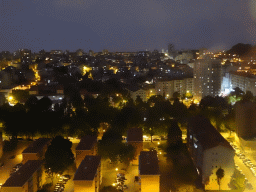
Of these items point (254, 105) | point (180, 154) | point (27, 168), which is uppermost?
point (254, 105)

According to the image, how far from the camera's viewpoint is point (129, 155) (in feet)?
14.4

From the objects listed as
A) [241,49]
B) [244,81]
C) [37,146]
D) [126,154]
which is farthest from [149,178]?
[241,49]

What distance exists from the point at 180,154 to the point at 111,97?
4.89m

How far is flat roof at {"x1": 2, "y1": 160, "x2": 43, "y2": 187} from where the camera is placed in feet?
11.3

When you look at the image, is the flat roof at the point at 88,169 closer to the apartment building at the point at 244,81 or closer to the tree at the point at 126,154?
the tree at the point at 126,154

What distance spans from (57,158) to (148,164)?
140cm

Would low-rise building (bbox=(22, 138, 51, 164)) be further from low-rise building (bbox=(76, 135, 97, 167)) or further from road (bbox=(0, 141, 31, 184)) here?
low-rise building (bbox=(76, 135, 97, 167))

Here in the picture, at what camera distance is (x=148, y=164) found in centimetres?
385

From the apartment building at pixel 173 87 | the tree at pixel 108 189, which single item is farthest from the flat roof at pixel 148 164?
the apartment building at pixel 173 87

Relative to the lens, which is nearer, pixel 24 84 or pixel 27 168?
pixel 27 168

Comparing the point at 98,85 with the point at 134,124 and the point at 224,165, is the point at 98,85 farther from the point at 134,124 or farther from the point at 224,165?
the point at 224,165

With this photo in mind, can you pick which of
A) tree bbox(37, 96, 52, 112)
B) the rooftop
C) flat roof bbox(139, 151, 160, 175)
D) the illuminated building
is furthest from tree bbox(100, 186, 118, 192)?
tree bbox(37, 96, 52, 112)

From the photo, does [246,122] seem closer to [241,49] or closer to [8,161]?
[8,161]

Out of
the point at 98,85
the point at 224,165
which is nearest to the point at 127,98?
the point at 98,85
